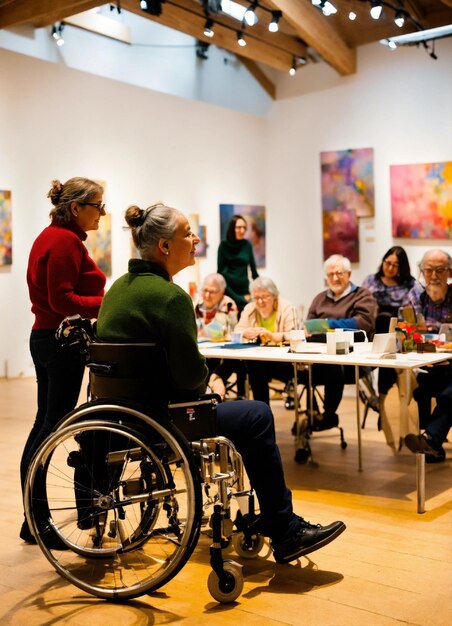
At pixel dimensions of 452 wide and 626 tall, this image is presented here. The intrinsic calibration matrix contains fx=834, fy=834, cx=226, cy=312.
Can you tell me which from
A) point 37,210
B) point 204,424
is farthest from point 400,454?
point 37,210

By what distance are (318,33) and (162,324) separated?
817 cm

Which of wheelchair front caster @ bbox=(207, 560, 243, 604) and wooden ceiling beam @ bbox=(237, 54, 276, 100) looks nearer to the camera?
wheelchair front caster @ bbox=(207, 560, 243, 604)

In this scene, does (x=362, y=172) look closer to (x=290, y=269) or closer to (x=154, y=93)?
(x=290, y=269)

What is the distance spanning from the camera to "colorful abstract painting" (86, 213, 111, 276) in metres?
9.73

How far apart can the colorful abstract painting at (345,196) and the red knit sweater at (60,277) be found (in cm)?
778

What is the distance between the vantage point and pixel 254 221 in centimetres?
1198

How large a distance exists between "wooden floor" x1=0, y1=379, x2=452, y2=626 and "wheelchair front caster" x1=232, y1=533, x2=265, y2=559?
38 millimetres

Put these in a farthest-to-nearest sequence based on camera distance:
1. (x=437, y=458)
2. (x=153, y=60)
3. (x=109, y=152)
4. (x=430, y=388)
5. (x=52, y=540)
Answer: (x=153, y=60) → (x=109, y=152) → (x=437, y=458) → (x=430, y=388) → (x=52, y=540)

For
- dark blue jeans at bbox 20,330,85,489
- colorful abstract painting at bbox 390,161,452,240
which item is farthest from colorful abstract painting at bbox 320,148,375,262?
dark blue jeans at bbox 20,330,85,489

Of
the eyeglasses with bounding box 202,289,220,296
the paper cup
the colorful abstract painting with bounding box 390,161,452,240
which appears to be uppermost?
the colorful abstract painting with bounding box 390,161,452,240

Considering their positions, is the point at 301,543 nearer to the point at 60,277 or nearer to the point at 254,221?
the point at 60,277

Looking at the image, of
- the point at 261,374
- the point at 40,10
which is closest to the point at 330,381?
the point at 261,374

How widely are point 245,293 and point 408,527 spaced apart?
6.07 meters

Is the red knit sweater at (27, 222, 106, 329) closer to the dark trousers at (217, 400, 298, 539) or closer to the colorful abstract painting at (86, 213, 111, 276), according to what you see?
the dark trousers at (217, 400, 298, 539)
